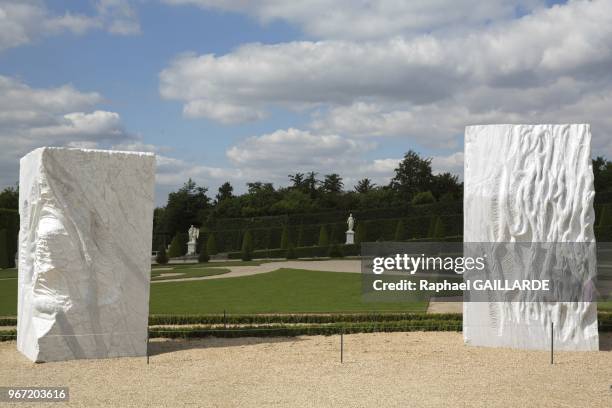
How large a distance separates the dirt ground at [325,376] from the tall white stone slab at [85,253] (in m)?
0.44

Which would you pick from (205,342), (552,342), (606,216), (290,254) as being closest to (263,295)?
(205,342)

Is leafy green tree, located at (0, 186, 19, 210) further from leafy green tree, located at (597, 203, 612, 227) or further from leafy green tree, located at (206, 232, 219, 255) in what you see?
leafy green tree, located at (597, 203, 612, 227)

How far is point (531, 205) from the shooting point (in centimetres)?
1165

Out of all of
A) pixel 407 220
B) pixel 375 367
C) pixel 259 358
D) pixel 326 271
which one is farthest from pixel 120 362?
pixel 407 220

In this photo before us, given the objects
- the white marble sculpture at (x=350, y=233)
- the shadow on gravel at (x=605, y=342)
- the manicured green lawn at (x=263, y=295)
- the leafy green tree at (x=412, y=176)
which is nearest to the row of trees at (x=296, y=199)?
the leafy green tree at (x=412, y=176)

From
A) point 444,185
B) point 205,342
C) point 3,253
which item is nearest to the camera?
point 205,342

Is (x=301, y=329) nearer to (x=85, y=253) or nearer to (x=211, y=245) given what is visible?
(x=85, y=253)

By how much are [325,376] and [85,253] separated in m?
4.40

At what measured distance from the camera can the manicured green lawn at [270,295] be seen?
16.8m

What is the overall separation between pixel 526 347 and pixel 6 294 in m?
16.3

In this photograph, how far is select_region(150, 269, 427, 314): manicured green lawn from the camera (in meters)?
16.8

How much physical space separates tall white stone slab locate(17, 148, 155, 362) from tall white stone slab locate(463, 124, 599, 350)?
5.90 m

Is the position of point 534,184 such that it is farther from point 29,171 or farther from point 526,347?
point 29,171

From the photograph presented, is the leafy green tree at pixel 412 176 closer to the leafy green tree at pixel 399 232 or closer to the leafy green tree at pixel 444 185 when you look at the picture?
the leafy green tree at pixel 444 185
